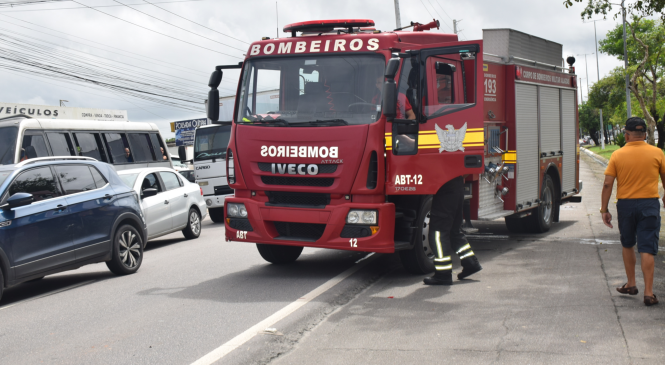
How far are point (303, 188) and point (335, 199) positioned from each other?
0.40 metres

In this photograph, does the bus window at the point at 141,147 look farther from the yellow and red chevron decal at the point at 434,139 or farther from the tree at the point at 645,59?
the tree at the point at 645,59

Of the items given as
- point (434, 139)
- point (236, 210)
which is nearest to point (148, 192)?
point (236, 210)

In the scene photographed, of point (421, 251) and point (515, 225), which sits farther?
point (515, 225)

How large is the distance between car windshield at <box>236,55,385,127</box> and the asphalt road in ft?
6.43

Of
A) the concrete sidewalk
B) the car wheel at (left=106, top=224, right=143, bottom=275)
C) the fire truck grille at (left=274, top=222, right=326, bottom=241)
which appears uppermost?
the fire truck grille at (left=274, top=222, right=326, bottom=241)

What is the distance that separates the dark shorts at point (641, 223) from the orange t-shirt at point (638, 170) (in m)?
0.08

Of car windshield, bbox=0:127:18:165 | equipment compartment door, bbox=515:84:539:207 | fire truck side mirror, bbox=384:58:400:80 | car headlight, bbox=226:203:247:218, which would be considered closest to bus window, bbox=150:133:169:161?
car windshield, bbox=0:127:18:165

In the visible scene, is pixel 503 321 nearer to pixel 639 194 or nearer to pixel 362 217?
pixel 639 194

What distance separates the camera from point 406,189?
304 inches

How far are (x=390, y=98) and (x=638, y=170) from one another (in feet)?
8.44

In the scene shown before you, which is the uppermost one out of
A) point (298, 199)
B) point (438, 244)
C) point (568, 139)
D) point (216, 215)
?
point (568, 139)

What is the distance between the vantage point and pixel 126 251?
→ 376 inches

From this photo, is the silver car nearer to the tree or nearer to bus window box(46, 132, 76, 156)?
bus window box(46, 132, 76, 156)

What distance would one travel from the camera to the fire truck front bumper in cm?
760
